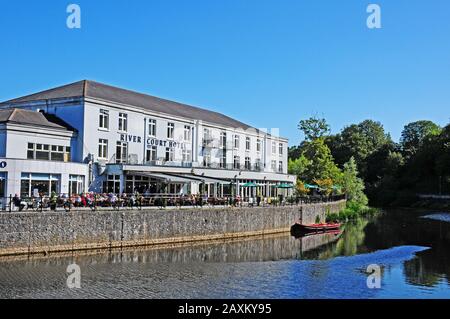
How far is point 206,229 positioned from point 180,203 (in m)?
2.86

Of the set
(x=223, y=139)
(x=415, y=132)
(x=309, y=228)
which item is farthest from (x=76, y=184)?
(x=415, y=132)

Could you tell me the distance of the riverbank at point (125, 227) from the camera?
2858 cm

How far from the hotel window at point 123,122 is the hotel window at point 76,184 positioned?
21.4 ft

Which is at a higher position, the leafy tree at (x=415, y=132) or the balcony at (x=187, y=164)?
the leafy tree at (x=415, y=132)

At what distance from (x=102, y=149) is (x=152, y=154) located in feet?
21.0

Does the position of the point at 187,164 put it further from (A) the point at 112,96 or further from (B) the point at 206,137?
(A) the point at 112,96

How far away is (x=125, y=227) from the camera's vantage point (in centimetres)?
3388

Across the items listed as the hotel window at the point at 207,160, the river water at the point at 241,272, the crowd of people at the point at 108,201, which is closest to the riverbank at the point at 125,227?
the crowd of people at the point at 108,201

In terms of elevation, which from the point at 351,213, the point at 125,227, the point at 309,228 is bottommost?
the point at 309,228

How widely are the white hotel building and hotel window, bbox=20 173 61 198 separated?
0.22 ft

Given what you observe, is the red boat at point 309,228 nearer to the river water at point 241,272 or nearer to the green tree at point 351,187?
the river water at point 241,272

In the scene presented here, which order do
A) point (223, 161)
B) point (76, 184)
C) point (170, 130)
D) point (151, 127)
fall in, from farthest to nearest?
1. point (223, 161)
2. point (170, 130)
3. point (151, 127)
4. point (76, 184)
